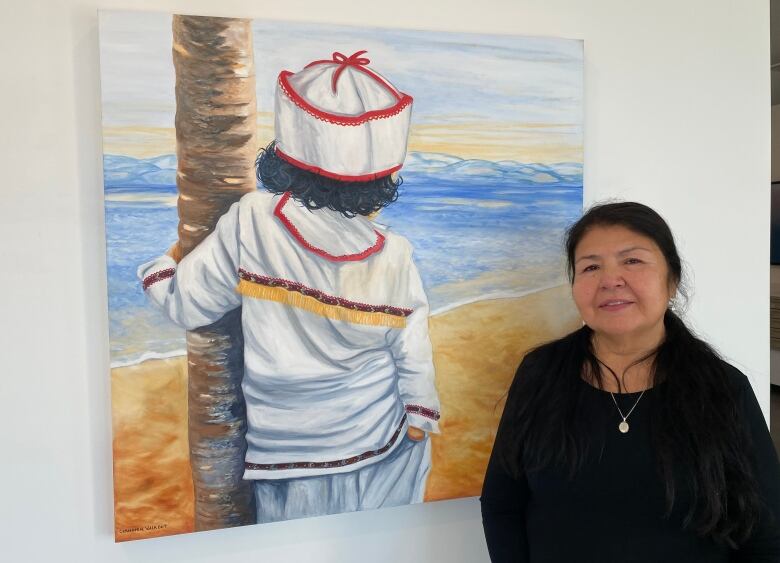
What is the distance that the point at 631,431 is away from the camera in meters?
1.10

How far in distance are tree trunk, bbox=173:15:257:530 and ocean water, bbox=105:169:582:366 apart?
53 mm

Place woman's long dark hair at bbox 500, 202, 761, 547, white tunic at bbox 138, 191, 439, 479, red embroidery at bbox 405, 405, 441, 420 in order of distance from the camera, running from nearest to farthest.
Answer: woman's long dark hair at bbox 500, 202, 761, 547, white tunic at bbox 138, 191, 439, 479, red embroidery at bbox 405, 405, 441, 420

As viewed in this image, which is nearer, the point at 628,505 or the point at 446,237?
the point at 628,505

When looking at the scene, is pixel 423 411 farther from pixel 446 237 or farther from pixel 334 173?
pixel 334 173

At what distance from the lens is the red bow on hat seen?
1197 millimetres

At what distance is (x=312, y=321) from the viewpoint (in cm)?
121

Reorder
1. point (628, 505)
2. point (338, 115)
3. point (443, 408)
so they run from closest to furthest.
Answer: point (628, 505) < point (338, 115) < point (443, 408)

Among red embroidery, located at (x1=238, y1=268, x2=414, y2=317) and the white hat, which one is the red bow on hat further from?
red embroidery, located at (x1=238, y1=268, x2=414, y2=317)

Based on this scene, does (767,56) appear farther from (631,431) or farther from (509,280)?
(631,431)

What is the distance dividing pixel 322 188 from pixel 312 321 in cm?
27

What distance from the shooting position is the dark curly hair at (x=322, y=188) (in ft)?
3.86

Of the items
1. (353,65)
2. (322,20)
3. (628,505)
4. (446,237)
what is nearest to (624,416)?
(628,505)

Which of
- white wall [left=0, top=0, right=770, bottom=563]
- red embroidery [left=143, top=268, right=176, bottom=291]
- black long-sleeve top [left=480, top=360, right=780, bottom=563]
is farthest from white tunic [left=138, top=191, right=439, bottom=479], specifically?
black long-sleeve top [left=480, top=360, right=780, bottom=563]

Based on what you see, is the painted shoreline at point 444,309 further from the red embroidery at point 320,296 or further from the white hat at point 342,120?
the white hat at point 342,120
